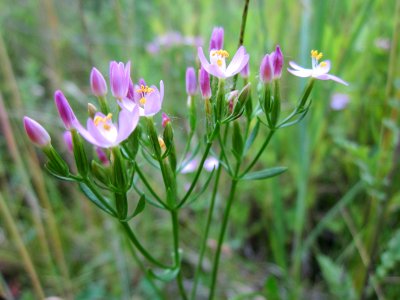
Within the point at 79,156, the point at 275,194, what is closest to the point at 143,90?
the point at 79,156

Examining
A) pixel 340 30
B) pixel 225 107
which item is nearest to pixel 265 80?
pixel 225 107

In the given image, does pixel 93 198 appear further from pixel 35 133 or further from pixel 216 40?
pixel 216 40

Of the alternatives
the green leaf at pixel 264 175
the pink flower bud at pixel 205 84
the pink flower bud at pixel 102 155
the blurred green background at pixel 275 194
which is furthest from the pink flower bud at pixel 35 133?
the blurred green background at pixel 275 194

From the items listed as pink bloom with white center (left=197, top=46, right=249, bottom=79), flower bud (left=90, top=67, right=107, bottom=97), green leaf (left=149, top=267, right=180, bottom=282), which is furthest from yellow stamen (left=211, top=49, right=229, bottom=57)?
green leaf (left=149, top=267, right=180, bottom=282)

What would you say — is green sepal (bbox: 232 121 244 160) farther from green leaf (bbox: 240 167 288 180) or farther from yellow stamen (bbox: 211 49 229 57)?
yellow stamen (bbox: 211 49 229 57)

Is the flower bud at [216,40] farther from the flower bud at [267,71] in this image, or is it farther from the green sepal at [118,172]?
the green sepal at [118,172]
